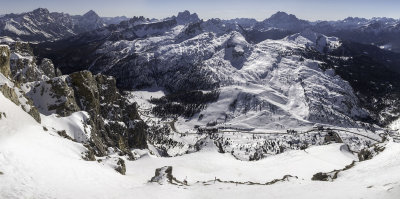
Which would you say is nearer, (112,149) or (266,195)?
(266,195)

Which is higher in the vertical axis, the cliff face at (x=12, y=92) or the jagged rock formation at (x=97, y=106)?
the cliff face at (x=12, y=92)

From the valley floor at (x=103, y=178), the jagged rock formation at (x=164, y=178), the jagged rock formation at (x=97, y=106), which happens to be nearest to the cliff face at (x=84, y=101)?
the jagged rock formation at (x=97, y=106)

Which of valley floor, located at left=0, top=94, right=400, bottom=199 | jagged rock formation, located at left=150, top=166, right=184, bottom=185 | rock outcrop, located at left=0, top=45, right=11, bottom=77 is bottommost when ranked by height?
jagged rock formation, located at left=150, top=166, right=184, bottom=185

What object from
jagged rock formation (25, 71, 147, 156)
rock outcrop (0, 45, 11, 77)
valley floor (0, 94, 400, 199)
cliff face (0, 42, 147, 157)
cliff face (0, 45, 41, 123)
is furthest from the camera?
jagged rock formation (25, 71, 147, 156)

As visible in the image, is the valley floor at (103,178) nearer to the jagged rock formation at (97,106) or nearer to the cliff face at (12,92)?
the cliff face at (12,92)

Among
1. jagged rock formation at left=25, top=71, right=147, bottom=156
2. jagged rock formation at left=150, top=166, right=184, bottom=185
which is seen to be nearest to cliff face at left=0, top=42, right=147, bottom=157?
jagged rock formation at left=25, top=71, right=147, bottom=156

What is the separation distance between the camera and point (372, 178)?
50.4 meters

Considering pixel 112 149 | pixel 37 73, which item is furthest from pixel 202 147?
pixel 37 73

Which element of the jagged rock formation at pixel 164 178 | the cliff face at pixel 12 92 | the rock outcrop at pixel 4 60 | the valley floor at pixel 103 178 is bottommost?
the jagged rock formation at pixel 164 178

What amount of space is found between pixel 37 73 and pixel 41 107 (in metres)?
82.3

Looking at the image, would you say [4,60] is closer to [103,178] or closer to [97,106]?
[97,106]

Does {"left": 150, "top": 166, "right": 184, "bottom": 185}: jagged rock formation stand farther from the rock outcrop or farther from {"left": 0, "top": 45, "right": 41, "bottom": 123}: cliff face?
the rock outcrop

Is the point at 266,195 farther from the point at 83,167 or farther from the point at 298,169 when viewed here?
the point at 298,169

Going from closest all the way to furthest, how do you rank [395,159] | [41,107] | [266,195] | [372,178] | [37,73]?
[266,195] < [372,178] < [395,159] < [41,107] < [37,73]
